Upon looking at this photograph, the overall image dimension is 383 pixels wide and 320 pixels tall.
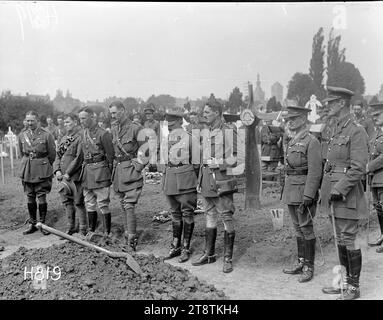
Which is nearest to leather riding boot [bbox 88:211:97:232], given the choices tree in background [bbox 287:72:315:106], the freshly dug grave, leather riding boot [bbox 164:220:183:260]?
leather riding boot [bbox 164:220:183:260]

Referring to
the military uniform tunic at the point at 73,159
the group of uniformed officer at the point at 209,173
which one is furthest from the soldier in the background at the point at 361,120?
the military uniform tunic at the point at 73,159

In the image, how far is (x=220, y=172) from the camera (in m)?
5.71

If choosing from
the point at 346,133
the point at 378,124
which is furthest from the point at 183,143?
→ the point at 378,124

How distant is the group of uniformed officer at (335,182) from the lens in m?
4.61

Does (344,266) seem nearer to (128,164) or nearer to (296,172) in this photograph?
(296,172)

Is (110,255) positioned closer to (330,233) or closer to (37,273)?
(37,273)

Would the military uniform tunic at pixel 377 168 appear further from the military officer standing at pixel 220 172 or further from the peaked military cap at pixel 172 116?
the peaked military cap at pixel 172 116

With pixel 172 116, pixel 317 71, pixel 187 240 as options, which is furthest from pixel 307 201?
pixel 317 71

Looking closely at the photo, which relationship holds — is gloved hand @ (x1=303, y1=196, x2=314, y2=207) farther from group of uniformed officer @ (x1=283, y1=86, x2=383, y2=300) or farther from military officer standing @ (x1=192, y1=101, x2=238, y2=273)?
military officer standing @ (x1=192, y1=101, x2=238, y2=273)

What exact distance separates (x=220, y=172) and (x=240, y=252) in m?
1.24

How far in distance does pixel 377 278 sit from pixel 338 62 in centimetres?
1687

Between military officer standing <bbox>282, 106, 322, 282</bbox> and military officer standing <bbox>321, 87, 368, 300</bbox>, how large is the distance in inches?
7.9

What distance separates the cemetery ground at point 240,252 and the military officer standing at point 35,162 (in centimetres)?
58

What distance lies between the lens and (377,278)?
518 cm
